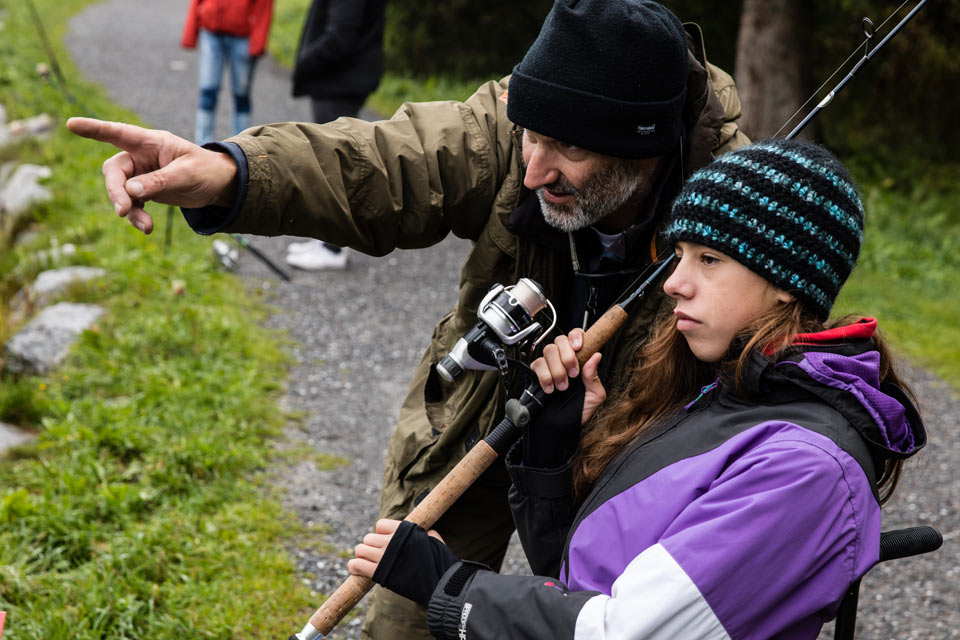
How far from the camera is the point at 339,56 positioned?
7371mm

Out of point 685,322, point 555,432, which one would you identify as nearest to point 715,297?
point 685,322

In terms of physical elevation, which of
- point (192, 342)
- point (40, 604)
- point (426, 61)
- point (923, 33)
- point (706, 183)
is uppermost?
point (706, 183)

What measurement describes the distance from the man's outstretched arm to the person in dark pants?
530 cm

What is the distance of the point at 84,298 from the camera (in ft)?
21.7

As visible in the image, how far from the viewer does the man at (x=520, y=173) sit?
2.42 m

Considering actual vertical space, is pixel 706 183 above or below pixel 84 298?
above

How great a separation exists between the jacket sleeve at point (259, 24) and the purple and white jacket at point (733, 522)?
7.61m

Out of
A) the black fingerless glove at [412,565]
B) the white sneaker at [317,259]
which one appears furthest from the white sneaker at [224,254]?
the black fingerless glove at [412,565]

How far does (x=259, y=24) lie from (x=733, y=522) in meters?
8.18

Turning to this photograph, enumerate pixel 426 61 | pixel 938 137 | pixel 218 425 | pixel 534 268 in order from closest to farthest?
pixel 534 268, pixel 218 425, pixel 938 137, pixel 426 61

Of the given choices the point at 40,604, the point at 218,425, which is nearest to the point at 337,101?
the point at 218,425

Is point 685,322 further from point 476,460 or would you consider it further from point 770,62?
point 770,62

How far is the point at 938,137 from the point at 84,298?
10.9 meters

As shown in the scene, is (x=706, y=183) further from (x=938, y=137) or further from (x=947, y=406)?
(x=938, y=137)
